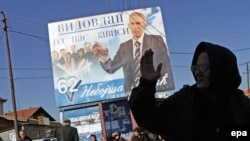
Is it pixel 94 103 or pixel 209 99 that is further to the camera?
pixel 94 103

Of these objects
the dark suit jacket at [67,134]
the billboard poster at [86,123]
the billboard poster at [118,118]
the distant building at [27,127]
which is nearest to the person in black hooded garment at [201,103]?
the dark suit jacket at [67,134]

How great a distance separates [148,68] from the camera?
295 cm

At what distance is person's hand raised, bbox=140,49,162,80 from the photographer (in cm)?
291

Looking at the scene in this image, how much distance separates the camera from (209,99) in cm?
284

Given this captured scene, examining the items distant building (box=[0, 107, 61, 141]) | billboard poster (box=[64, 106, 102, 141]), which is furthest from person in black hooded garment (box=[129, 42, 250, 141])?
distant building (box=[0, 107, 61, 141])

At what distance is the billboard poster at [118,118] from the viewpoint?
2558cm

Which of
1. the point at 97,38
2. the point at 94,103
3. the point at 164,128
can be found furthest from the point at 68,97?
the point at 164,128

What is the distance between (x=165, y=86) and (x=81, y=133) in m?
4.56

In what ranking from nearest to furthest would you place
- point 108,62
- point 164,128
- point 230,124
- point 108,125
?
1. point 230,124
2. point 164,128
3. point 108,125
4. point 108,62

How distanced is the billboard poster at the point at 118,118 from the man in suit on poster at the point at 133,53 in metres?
1.14

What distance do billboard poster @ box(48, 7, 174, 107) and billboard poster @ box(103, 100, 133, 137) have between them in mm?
926

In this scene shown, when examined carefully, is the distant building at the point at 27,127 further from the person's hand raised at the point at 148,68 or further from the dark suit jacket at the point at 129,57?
the person's hand raised at the point at 148,68

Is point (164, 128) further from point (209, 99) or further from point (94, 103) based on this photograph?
point (94, 103)

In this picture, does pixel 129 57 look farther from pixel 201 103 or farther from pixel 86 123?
pixel 201 103
